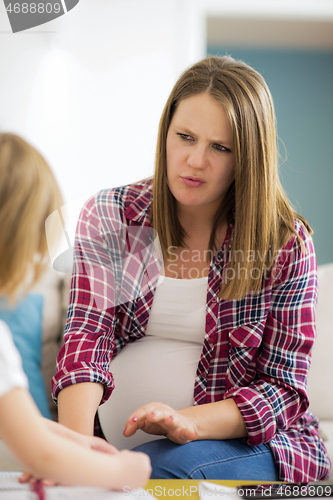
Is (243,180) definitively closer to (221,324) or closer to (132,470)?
(221,324)

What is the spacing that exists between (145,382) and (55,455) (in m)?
0.30

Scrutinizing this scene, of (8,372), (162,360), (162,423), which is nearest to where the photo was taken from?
(8,372)

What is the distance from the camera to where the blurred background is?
561mm

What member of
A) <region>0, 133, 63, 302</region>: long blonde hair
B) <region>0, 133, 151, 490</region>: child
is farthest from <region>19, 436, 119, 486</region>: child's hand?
<region>0, 133, 63, 302</region>: long blonde hair

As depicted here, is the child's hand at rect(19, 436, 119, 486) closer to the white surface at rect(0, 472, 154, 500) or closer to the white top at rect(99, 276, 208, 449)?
the white surface at rect(0, 472, 154, 500)

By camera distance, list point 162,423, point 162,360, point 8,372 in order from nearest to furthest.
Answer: point 8,372 < point 162,423 < point 162,360

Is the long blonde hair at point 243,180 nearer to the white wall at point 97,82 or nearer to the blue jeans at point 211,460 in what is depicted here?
the white wall at point 97,82

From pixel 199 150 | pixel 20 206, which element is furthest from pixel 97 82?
pixel 20 206

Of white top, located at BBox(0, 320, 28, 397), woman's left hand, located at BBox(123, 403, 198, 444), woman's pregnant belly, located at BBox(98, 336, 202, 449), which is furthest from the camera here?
woman's pregnant belly, located at BBox(98, 336, 202, 449)

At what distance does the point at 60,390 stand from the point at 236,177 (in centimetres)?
38

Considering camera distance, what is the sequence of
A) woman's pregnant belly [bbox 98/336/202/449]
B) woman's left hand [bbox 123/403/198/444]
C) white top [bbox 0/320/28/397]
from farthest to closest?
woman's pregnant belly [bbox 98/336/202/449]
woman's left hand [bbox 123/403/198/444]
white top [bbox 0/320/28/397]

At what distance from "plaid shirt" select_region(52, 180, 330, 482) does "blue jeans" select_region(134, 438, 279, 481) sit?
→ 2 cm

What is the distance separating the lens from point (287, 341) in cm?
66

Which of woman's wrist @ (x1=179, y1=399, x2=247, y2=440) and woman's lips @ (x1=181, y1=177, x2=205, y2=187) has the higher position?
woman's lips @ (x1=181, y1=177, x2=205, y2=187)
